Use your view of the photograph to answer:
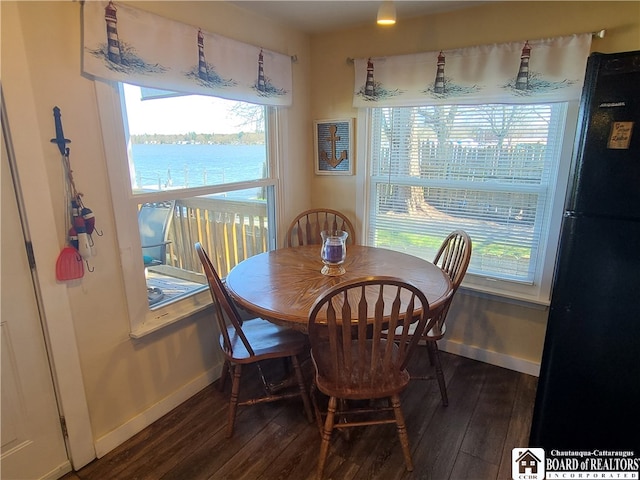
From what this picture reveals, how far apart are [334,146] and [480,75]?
1.07 metres

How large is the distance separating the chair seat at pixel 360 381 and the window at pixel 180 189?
0.91 metres

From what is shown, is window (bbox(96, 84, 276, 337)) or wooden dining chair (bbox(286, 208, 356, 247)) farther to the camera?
wooden dining chair (bbox(286, 208, 356, 247))

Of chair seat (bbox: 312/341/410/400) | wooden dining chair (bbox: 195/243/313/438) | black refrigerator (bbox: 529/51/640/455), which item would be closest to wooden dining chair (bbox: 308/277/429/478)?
chair seat (bbox: 312/341/410/400)

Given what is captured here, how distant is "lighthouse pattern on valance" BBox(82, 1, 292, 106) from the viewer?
5.00 feet

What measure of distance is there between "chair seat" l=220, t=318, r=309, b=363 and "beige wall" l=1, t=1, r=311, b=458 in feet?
1.31

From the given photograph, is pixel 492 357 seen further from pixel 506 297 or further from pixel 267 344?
pixel 267 344

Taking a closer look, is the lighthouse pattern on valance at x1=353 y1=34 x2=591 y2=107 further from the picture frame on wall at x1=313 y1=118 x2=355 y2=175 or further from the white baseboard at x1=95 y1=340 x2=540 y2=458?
the white baseboard at x1=95 y1=340 x2=540 y2=458

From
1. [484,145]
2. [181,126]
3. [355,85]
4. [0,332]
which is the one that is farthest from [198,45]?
[484,145]

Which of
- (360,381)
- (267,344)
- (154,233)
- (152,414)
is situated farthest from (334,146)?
(152,414)

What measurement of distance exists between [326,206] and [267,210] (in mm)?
516

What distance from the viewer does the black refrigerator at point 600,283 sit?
4.32ft

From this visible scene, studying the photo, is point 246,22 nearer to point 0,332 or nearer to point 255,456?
point 0,332

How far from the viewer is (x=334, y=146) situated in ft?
9.22

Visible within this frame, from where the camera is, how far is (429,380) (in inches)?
90.1
